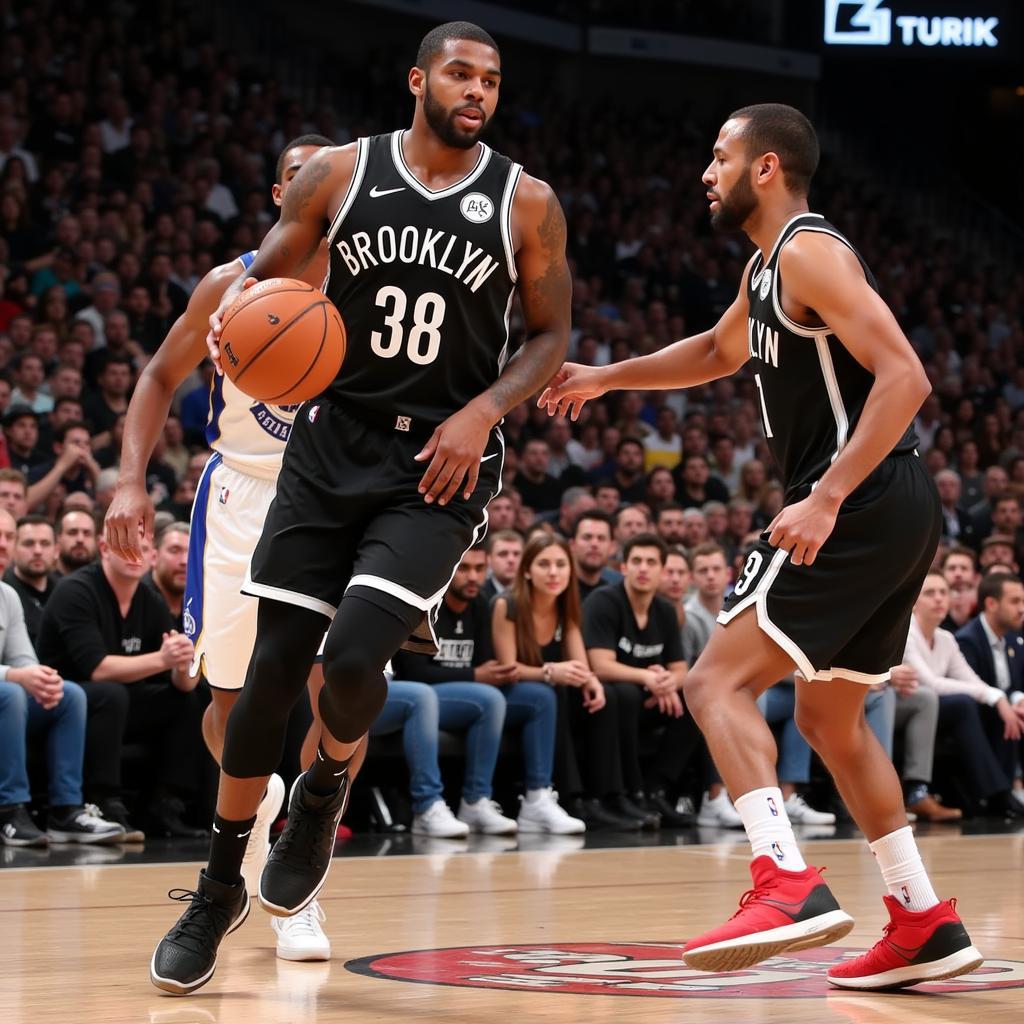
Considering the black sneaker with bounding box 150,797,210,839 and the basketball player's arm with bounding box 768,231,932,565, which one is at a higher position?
the basketball player's arm with bounding box 768,231,932,565

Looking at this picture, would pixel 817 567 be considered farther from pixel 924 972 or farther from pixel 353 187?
pixel 353 187

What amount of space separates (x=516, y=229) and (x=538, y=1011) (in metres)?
1.68

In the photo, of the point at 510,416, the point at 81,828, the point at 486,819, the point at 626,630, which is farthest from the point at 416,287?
the point at 510,416

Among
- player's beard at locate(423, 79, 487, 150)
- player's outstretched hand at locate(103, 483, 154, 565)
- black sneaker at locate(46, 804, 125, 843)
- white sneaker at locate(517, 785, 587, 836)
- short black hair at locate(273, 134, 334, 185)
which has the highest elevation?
short black hair at locate(273, 134, 334, 185)

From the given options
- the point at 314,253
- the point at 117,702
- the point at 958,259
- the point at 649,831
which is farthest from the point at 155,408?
the point at 958,259

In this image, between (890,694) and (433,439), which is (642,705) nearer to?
(890,694)

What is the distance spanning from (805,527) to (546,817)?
4706 mm

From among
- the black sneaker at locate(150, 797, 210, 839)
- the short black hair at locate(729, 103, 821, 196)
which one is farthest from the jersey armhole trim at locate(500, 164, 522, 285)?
the black sneaker at locate(150, 797, 210, 839)

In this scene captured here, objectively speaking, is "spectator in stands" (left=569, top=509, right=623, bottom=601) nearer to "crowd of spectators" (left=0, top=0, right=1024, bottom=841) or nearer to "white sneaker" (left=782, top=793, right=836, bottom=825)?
"crowd of spectators" (left=0, top=0, right=1024, bottom=841)

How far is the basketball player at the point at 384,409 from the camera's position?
3596 mm

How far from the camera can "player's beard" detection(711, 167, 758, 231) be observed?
12.6 ft

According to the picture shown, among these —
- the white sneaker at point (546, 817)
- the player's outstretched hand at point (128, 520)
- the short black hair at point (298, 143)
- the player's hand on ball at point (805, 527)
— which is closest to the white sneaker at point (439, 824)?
the white sneaker at point (546, 817)

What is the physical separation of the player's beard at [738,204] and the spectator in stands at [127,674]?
13.1 feet

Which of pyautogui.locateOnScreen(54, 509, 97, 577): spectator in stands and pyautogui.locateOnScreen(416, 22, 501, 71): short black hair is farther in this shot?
pyautogui.locateOnScreen(54, 509, 97, 577): spectator in stands
